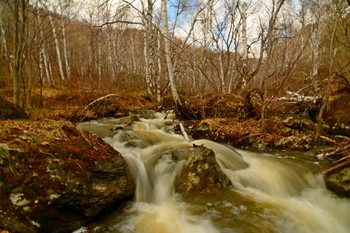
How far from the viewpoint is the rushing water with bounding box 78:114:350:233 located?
11.7 ft

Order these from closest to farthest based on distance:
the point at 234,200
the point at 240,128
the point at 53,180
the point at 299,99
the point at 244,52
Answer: the point at 53,180, the point at 234,200, the point at 240,128, the point at 299,99, the point at 244,52

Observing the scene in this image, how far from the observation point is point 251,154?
634cm

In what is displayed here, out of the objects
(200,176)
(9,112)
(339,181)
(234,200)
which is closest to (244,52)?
(339,181)

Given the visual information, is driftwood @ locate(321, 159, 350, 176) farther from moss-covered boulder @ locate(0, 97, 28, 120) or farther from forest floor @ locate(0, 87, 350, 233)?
moss-covered boulder @ locate(0, 97, 28, 120)

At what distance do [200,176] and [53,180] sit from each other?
2178mm

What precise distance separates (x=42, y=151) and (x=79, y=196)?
0.80 meters

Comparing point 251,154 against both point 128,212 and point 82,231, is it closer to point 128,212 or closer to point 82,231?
point 128,212

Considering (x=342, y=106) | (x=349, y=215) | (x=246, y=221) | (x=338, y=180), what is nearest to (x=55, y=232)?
(x=246, y=221)

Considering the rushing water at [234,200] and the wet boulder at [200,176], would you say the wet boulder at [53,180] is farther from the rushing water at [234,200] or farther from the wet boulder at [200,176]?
the wet boulder at [200,176]

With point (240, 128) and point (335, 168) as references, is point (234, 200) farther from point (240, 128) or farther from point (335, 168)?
point (240, 128)

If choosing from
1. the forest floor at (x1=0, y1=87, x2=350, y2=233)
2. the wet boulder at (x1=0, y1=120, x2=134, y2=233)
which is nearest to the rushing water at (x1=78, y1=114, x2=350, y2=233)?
the wet boulder at (x1=0, y1=120, x2=134, y2=233)

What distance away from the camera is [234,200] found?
4105mm

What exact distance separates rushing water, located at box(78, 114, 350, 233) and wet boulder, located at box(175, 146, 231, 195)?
0.14 meters

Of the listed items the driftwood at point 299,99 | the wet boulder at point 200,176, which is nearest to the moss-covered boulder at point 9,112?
the wet boulder at point 200,176
